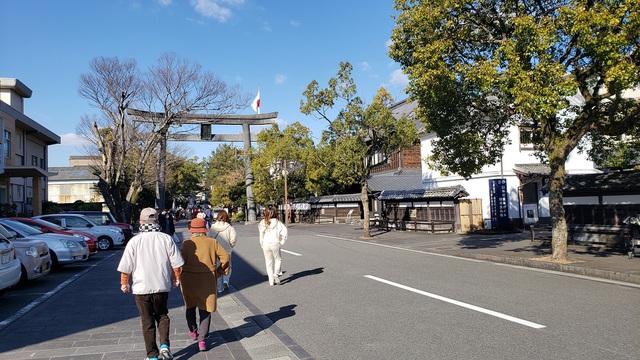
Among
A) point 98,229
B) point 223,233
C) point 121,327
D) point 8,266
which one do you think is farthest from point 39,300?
point 98,229

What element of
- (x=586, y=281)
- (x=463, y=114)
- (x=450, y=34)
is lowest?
(x=586, y=281)

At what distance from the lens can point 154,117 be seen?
31.4m

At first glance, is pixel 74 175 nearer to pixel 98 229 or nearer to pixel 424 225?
pixel 98 229

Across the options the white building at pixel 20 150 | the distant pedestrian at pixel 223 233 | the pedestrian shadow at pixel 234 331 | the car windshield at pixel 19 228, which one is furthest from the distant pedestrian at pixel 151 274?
the white building at pixel 20 150

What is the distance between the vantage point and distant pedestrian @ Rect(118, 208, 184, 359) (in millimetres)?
5043

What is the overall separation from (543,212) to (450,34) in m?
15.6

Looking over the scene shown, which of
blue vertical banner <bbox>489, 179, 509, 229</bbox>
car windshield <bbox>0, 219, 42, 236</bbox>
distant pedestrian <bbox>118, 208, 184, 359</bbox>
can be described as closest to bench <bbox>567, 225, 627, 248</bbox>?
blue vertical banner <bbox>489, 179, 509, 229</bbox>

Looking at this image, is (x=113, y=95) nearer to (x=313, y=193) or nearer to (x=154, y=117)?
(x=154, y=117)

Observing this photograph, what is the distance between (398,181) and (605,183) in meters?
20.4

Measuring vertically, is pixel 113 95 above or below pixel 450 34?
above

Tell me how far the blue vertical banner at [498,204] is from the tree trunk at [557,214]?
12054mm

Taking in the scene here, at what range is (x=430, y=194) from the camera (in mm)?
26344

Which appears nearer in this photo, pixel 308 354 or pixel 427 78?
pixel 308 354

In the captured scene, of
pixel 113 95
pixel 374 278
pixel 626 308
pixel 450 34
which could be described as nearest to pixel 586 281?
pixel 626 308
